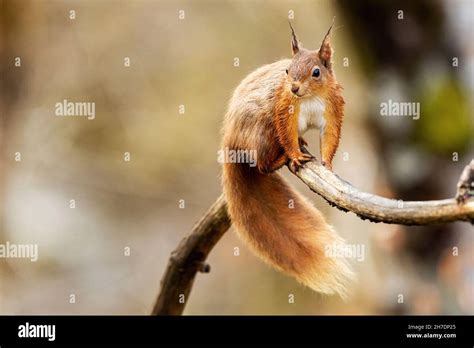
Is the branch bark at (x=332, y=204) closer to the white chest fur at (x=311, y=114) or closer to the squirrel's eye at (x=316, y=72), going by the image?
the white chest fur at (x=311, y=114)

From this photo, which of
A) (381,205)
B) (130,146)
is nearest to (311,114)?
(381,205)

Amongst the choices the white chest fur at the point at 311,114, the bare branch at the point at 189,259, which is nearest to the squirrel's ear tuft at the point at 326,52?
the white chest fur at the point at 311,114

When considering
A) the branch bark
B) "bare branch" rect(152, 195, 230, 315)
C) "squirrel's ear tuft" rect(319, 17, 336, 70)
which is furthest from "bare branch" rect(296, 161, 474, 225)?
"bare branch" rect(152, 195, 230, 315)

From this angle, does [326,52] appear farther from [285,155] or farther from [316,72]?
[285,155]

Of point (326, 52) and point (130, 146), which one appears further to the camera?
point (130, 146)
